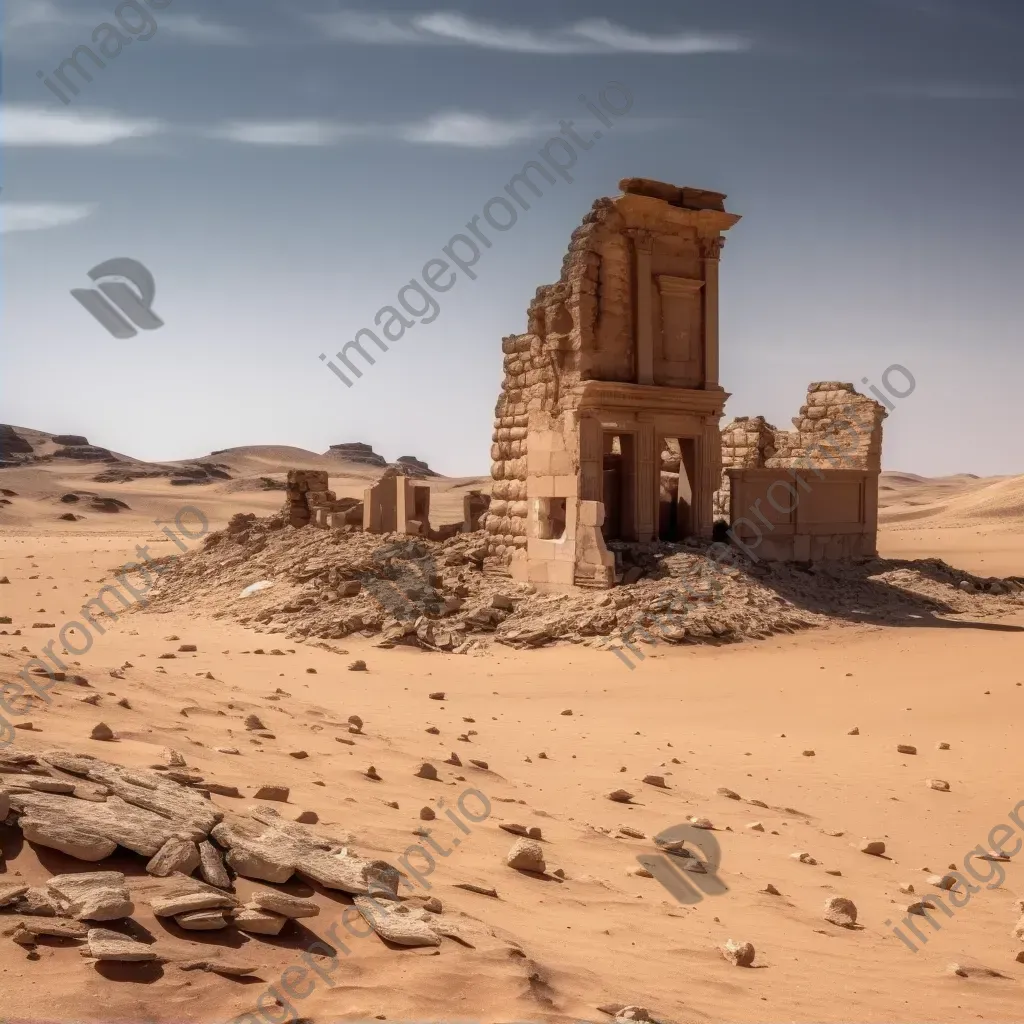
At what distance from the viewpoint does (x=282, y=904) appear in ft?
12.1

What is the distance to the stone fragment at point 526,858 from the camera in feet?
16.3

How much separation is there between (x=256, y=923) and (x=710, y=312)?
52.2 ft

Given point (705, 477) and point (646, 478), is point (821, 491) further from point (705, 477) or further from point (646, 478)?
point (646, 478)

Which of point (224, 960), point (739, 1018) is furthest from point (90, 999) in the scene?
point (739, 1018)

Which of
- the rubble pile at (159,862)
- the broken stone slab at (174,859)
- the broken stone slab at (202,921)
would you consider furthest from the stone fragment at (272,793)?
the broken stone slab at (202,921)

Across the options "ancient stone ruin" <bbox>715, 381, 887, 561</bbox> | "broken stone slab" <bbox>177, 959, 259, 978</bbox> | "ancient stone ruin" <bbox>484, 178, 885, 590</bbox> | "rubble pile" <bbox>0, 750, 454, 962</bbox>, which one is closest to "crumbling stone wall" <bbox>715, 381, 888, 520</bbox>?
"ancient stone ruin" <bbox>715, 381, 887, 561</bbox>

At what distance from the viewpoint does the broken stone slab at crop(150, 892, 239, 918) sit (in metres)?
3.48

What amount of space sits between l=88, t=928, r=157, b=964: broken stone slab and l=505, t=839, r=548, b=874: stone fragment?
2.07 metres

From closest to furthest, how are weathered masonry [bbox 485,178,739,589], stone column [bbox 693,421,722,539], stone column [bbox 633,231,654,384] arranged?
weathered masonry [bbox 485,178,739,589] < stone column [bbox 633,231,654,384] < stone column [bbox 693,421,722,539]

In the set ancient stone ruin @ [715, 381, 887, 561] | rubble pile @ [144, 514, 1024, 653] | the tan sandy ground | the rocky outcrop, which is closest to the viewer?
the tan sandy ground

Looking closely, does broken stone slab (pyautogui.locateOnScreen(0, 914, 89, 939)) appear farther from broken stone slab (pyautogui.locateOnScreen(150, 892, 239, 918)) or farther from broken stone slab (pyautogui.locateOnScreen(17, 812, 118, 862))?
broken stone slab (pyautogui.locateOnScreen(17, 812, 118, 862))

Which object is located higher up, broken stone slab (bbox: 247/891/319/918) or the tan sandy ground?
broken stone slab (bbox: 247/891/319/918)

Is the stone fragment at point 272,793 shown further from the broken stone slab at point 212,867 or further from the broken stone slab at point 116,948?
the broken stone slab at point 116,948

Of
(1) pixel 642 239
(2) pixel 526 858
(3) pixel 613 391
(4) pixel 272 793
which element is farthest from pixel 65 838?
(1) pixel 642 239
